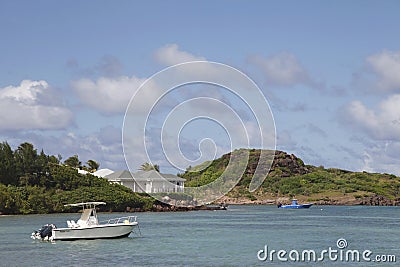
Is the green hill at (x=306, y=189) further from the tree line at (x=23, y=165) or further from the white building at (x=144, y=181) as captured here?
the tree line at (x=23, y=165)

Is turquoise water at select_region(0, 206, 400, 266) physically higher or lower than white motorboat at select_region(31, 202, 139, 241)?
Result: lower

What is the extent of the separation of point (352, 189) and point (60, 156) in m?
101

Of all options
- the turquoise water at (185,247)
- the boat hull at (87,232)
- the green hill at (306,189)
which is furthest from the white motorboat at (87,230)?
the green hill at (306,189)

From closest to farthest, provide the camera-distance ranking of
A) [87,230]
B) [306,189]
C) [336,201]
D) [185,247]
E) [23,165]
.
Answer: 1. [185,247]
2. [87,230]
3. [23,165]
4. [336,201]
5. [306,189]

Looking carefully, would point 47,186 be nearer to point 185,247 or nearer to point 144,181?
point 144,181

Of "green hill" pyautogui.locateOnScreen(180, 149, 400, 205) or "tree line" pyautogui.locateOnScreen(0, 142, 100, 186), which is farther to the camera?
"green hill" pyautogui.locateOnScreen(180, 149, 400, 205)

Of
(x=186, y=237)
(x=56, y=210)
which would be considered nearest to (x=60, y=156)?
(x=56, y=210)

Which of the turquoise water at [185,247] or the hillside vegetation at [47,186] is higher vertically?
the hillside vegetation at [47,186]

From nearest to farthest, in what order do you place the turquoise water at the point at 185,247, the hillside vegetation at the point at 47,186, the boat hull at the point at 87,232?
the turquoise water at the point at 185,247 < the boat hull at the point at 87,232 < the hillside vegetation at the point at 47,186

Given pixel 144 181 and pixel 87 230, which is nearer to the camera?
pixel 87 230

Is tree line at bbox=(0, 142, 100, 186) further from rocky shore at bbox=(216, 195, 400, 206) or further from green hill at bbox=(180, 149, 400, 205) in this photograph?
rocky shore at bbox=(216, 195, 400, 206)

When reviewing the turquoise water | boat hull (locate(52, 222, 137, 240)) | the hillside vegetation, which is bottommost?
the turquoise water

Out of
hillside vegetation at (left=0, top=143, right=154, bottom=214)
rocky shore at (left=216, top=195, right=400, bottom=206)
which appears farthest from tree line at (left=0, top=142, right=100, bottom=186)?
rocky shore at (left=216, top=195, right=400, bottom=206)

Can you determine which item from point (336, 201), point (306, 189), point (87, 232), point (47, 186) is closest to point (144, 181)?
point (47, 186)
